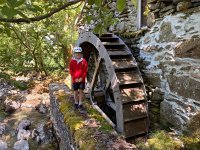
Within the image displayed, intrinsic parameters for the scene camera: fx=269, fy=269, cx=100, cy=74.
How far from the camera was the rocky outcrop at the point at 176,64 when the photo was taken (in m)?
3.46

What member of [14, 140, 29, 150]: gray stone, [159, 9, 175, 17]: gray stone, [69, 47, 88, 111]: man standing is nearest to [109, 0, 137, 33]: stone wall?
[159, 9, 175, 17]: gray stone

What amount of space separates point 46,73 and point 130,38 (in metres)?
7.34

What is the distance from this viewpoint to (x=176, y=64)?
3844 millimetres

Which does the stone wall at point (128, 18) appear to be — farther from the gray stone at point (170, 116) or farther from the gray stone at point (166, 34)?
the gray stone at point (170, 116)

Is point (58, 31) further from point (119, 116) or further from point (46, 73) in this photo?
point (119, 116)

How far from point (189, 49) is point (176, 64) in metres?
0.38

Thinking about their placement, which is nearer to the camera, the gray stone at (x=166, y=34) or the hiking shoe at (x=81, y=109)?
the gray stone at (x=166, y=34)

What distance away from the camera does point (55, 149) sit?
20.2 ft

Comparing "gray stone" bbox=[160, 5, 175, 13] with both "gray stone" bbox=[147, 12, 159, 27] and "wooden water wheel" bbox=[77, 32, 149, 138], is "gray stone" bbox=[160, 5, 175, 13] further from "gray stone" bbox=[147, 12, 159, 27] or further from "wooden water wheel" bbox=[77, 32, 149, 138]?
"wooden water wheel" bbox=[77, 32, 149, 138]

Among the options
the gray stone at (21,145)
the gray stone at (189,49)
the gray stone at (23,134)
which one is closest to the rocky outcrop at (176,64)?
the gray stone at (189,49)

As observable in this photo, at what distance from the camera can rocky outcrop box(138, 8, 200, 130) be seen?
3463 millimetres

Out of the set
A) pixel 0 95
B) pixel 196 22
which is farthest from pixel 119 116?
pixel 0 95

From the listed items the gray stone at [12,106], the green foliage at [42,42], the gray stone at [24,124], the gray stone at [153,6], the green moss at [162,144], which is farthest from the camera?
the green foliage at [42,42]

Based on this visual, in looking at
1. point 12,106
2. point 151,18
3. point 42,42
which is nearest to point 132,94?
point 151,18
